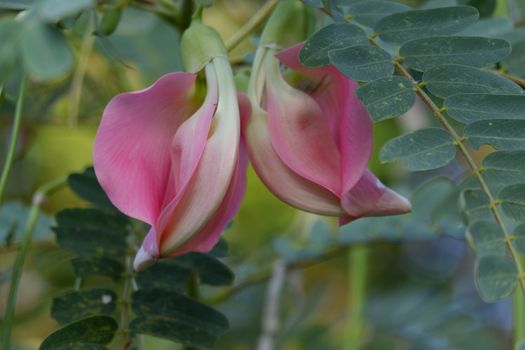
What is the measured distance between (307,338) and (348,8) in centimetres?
62

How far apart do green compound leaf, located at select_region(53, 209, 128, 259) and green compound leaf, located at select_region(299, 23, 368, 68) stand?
212 mm

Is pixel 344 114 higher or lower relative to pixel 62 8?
lower

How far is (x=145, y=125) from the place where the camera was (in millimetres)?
523

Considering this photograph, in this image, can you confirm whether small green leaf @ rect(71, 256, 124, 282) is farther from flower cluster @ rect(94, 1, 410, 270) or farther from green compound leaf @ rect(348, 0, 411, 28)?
green compound leaf @ rect(348, 0, 411, 28)

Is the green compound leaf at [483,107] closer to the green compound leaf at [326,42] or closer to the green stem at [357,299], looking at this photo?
the green compound leaf at [326,42]

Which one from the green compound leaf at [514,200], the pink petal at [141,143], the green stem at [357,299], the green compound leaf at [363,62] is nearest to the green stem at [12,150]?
the pink petal at [141,143]

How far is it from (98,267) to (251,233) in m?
0.64

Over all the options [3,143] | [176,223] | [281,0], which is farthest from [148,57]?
[176,223]

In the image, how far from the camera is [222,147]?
50 cm

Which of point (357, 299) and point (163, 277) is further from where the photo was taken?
point (357, 299)

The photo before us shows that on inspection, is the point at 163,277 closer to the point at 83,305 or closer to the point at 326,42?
the point at 83,305

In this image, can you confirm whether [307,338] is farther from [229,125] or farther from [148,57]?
A: [229,125]

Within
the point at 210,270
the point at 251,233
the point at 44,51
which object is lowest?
the point at 251,233

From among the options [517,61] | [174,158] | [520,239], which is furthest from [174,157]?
[517,61]
